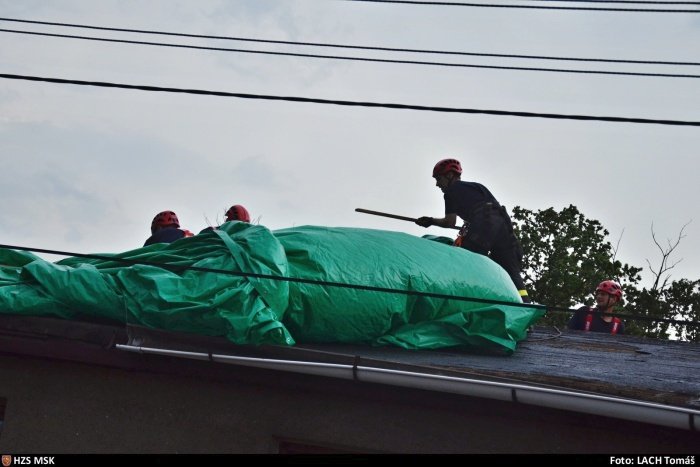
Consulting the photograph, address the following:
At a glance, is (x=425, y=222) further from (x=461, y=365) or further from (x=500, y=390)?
(x=500, y=390)

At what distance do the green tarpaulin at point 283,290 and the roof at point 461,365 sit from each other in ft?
0.36

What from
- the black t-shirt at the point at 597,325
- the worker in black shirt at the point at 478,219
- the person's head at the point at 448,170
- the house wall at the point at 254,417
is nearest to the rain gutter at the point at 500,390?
the house wall at the point at 254,417

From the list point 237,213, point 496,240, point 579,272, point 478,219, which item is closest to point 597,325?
point 496,240

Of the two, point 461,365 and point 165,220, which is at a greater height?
point 165,220

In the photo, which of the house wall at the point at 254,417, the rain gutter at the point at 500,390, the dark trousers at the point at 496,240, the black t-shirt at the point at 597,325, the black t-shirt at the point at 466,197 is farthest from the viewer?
the black t-shirt at the point at 597,325

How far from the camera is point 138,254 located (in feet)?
19.7

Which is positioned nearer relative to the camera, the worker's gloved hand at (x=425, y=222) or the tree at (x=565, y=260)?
the worker's gloved hand at (x=425, y=222)

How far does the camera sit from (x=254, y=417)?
5355 mm

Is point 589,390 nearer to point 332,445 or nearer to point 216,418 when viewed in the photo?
point 332,445

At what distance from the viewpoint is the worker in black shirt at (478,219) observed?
7.69 m

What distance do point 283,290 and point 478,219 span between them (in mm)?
2789

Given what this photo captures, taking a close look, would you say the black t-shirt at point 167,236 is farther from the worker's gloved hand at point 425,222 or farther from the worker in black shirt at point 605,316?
the worker in black shirt at point 605,316

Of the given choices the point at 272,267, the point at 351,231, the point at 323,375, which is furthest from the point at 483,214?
the point at 323,375

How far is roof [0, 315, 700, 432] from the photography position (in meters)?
4.43
